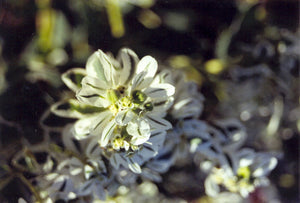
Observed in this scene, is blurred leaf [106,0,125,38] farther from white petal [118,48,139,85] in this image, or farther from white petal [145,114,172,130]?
white petal [145,114,172,130]

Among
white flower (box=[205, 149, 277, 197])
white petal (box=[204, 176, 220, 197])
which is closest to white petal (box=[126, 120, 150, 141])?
white flower (box=[205, 149, 277, 197])

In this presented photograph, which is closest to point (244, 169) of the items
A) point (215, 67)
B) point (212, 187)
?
point (212, 187)

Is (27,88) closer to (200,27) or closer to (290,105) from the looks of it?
(200,27)

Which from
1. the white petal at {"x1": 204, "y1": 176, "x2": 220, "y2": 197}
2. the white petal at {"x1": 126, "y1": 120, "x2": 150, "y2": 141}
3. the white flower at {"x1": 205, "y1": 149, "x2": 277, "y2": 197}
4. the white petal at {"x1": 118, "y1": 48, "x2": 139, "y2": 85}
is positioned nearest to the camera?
the white petal at {"x1": 126, "y1": 120, "x2": 150, "y2": 141}

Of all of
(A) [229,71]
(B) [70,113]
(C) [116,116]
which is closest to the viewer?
(C) [116,116]

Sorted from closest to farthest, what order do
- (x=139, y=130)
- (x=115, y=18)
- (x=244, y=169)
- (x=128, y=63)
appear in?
(x=139, y=130), (x=128, y=63), (x=244, y=169), (x=115, y=18)

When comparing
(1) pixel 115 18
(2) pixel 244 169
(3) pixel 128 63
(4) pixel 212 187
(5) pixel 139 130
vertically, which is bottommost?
(4) pixel 212 187

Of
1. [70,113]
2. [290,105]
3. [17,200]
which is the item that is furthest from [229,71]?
[17,200]

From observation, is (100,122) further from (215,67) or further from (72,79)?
(215,67)
